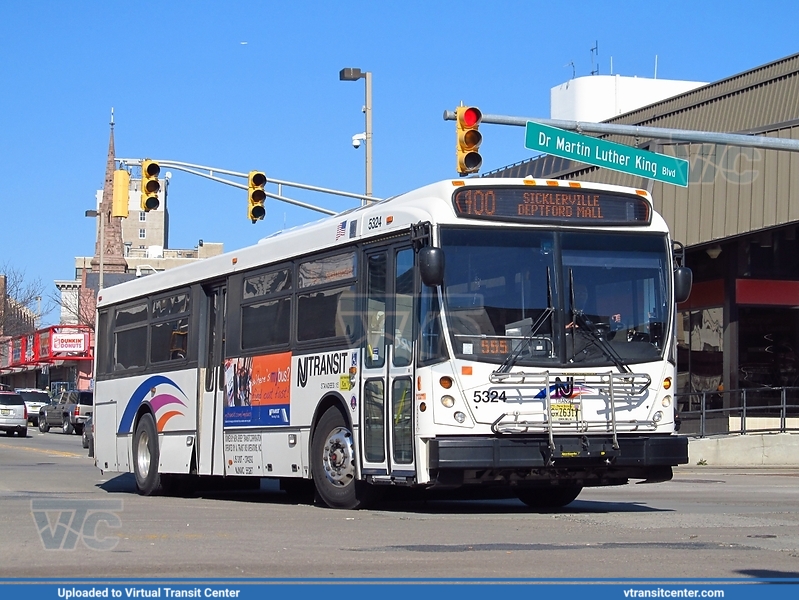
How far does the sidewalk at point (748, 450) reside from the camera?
28766 millimetres

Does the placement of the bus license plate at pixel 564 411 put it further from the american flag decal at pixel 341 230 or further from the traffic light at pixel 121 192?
the traffic light at pixel 121 192

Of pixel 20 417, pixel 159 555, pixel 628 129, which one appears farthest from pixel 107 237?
pixel 159 555

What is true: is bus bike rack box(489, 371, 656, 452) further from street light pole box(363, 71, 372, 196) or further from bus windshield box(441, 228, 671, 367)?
street light pole box(363, 71, 372, 196)

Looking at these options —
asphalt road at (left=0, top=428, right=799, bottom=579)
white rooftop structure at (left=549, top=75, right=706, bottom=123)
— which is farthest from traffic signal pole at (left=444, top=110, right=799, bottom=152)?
white rooftop structure at (left=549, top=75, right=706, bottom=123)

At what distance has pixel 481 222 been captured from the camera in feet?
41.9

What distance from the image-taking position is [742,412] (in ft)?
99.6

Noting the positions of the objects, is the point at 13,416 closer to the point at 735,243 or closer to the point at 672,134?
the point at 735,243

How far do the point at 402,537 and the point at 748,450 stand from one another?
2015cm

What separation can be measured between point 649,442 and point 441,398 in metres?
2.24

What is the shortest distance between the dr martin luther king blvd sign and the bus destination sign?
6.19 meters

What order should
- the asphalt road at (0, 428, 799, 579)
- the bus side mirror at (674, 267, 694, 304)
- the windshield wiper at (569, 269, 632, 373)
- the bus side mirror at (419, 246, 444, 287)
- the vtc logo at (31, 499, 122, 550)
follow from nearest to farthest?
the asphalt road at (0, 428, 799, 579) → the vtc logo at (31, 499, 122, 550) → the bus side mirror at (419, 246, 444, 287) → the windshield wiper at (569, 269, 632, 373) → the bus side mirror at (674, 267, 694, 304)

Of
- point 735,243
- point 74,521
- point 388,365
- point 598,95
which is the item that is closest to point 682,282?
point 388,365

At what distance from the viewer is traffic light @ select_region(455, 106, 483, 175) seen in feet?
66.3

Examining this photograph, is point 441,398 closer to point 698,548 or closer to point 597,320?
point 597,320
